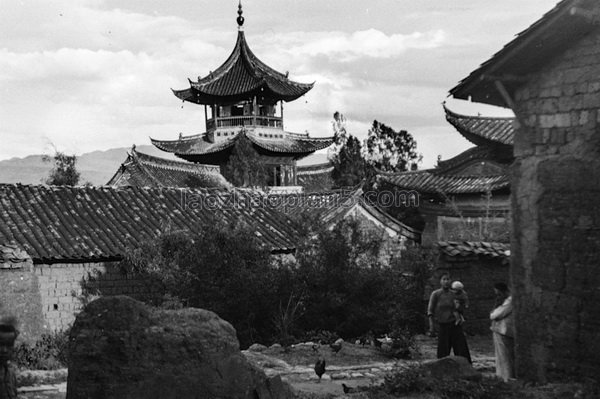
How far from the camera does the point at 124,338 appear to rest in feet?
19.8

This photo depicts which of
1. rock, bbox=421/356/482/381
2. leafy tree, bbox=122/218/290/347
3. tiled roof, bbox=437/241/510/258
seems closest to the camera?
rock, bbox=421/356/482/381

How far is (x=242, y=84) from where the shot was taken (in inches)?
1539

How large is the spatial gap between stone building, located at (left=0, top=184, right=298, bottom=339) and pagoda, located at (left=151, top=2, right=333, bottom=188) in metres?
18.5

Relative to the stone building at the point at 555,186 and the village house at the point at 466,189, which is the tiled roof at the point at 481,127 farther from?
the stone building at the point at 555,186

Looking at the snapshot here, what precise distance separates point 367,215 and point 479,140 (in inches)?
166

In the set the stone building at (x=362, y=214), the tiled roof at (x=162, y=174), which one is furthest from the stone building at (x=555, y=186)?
the tiled roof at (x=162, y=174)

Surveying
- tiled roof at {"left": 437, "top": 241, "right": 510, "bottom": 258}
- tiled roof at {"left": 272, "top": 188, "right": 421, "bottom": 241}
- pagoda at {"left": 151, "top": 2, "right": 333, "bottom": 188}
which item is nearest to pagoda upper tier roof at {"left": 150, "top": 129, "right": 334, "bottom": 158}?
pagoda at {"left": 151, "top": 2, "right": 333, "bottom": 188}

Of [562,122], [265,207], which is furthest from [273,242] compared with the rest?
[562,122]

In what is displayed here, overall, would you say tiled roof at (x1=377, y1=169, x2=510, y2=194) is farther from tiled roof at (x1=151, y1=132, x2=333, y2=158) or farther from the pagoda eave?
the pagoda eave

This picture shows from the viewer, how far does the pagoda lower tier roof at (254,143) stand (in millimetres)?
37938

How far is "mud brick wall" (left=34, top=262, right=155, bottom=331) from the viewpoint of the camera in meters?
16.3

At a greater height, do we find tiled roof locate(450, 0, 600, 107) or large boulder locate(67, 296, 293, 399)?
tiled roof locate(450, 0, 600, 107)

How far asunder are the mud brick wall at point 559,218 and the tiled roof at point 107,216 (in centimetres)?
991

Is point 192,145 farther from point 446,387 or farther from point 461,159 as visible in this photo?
point 446,387
